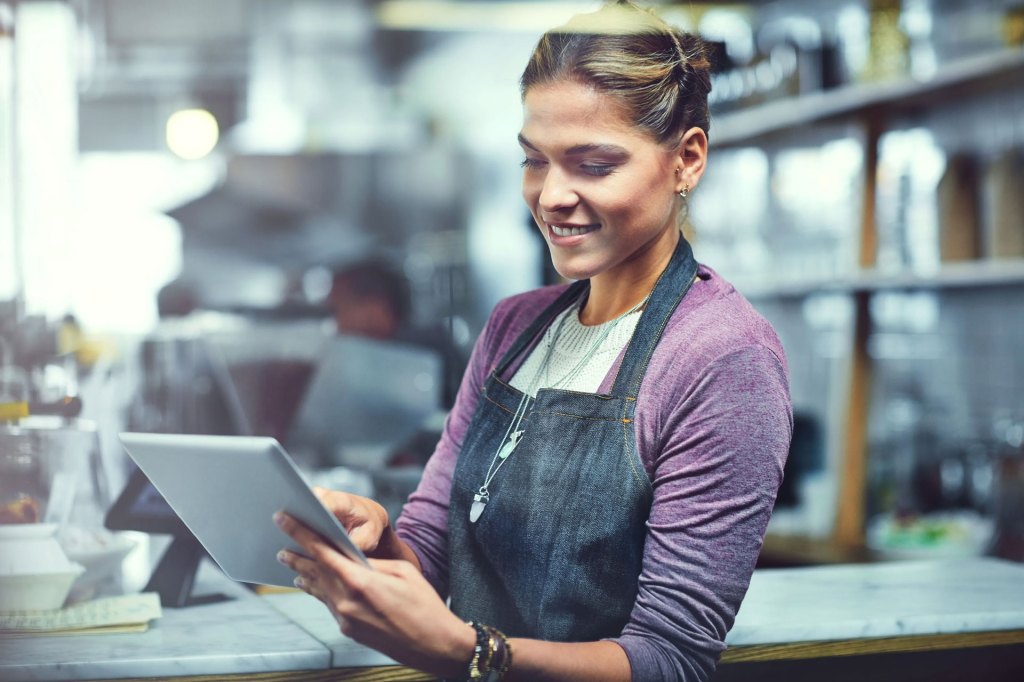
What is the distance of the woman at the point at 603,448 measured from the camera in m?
1.12

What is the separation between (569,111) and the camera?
4.12 ft

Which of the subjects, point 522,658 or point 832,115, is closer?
point 522,658

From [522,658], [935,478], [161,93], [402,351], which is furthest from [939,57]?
[161,93]

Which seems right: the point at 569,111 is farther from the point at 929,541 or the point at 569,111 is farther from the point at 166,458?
the point at 929,541

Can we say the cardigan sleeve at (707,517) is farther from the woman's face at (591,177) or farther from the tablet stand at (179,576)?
the tablet stand at (179,576)

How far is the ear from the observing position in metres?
1.28

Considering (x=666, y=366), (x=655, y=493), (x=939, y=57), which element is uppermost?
(x=939, y=57)

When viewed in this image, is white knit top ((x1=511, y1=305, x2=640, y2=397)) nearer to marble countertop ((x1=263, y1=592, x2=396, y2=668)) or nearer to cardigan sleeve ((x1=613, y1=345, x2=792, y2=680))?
cardigan sleeve ((x1=613, y1=345, x2=792, y2=680))

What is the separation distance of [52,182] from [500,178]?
9.26 ft

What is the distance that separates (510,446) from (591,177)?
31 cm

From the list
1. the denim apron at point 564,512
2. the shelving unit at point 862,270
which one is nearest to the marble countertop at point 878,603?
the denim apron at point 564,512

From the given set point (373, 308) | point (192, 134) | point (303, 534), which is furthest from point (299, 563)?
point (192, 134)

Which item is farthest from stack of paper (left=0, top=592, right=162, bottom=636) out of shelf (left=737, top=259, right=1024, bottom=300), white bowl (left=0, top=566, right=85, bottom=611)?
shelf (left=737, top=259, right=1024, bottom=300)

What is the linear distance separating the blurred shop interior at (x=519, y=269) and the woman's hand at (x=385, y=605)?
63 cm
